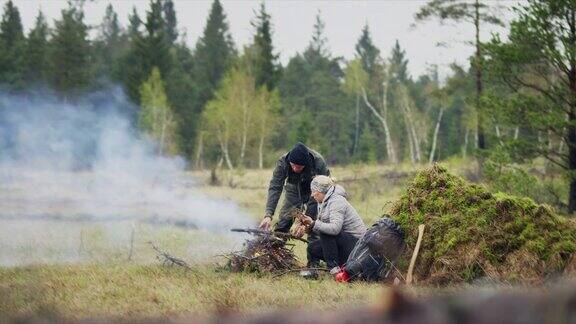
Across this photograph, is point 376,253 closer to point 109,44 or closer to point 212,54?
point 212,54

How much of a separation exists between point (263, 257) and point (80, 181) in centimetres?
1578

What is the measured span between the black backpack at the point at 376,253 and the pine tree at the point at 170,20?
210 ft

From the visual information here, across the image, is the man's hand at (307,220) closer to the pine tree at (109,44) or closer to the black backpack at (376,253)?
the black backpack at (376,253)

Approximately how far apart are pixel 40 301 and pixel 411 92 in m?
66.6

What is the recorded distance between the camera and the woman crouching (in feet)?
28.3

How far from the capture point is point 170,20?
236 feet

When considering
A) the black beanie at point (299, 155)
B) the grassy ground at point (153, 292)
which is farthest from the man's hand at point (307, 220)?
the black beanie at point (299, 155)

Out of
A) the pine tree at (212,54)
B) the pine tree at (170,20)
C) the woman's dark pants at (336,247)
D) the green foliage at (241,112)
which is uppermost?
the pine tree at (170,20)

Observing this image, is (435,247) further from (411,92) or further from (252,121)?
(411,92)

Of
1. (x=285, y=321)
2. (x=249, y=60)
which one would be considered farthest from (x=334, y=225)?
(x=249, y=60)

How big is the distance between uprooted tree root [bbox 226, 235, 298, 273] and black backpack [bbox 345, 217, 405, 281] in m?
1.01

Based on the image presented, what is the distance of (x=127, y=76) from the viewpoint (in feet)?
160

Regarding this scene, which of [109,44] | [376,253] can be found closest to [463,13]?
[376,253]

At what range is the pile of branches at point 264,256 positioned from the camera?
28.7 feet
